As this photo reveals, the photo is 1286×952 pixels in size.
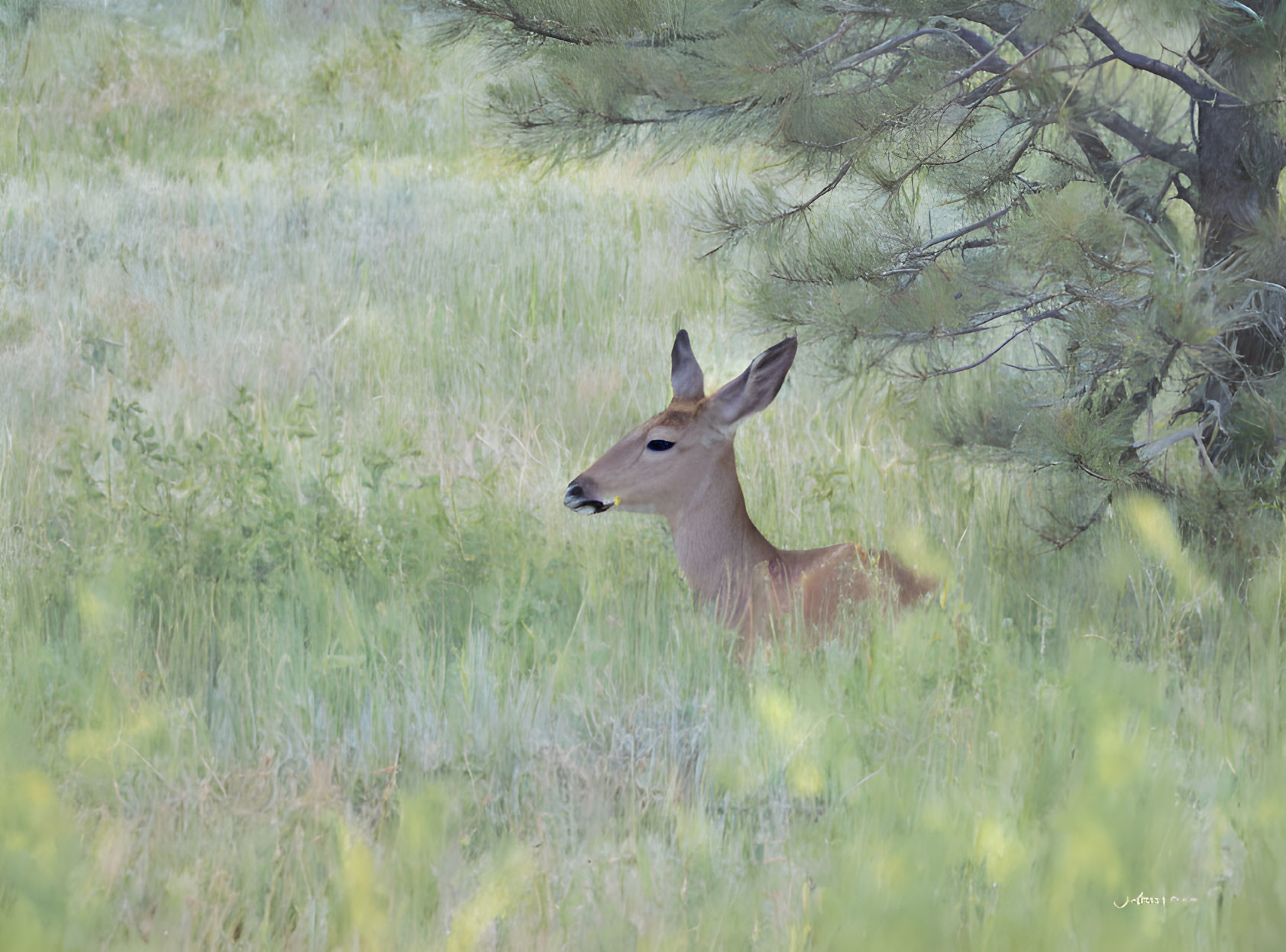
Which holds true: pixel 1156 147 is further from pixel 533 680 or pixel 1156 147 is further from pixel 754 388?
pixel 533 680

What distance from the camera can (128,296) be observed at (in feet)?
23.9

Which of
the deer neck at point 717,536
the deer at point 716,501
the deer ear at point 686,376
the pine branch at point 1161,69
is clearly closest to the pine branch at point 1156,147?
the pine branch at point 1161,69

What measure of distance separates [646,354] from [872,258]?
2.53 meters

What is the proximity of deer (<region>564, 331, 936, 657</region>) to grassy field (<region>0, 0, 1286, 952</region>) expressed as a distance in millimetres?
150

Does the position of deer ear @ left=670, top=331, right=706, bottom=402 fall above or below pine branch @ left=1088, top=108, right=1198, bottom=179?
below

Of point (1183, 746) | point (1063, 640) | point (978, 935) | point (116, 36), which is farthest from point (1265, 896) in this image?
point (116, 36)

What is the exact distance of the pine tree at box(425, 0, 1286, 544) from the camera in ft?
11.3

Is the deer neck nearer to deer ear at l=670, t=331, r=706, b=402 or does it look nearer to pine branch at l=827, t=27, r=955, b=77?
deer ear at l=670, t=331, r=706, b=402

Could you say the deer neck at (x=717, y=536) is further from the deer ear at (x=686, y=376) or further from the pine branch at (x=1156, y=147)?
the pine branch at (x=1156, y=147)

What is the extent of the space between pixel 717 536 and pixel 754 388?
0.45m

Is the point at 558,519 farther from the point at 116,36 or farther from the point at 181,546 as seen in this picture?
the point at 116,36

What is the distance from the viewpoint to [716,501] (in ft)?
12.9

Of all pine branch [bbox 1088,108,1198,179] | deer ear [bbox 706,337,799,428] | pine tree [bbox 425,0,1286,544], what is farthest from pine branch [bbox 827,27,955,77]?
deer ear [bbox 706,337,799,428]

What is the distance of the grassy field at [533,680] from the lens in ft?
6.98
